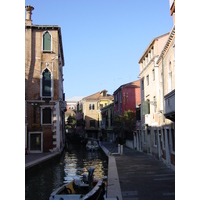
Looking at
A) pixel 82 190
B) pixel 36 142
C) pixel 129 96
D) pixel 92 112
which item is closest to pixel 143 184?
pixel 82 190

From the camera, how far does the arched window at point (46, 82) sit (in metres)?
26.3

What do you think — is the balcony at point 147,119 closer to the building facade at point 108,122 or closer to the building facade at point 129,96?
the building facade at point 129,96

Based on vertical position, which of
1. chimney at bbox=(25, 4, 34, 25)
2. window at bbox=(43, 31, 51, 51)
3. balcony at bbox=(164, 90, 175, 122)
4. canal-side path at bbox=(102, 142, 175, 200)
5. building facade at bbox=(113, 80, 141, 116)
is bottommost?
canal-side path at bbox=(102, 142, 175, 200)

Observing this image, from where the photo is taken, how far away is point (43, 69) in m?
26.4

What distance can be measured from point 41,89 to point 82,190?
54.7 feet

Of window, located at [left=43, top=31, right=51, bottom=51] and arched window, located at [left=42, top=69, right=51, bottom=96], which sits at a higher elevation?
window, located at [left=43, top=31, right=51, bottom=51]

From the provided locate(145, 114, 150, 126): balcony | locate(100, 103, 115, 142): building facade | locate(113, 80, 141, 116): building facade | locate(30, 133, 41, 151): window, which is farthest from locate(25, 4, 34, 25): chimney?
locate(100, 103, 115, 142): building facade

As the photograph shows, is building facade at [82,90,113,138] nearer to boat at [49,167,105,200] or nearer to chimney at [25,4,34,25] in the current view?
chimney at [25,4,34,25]

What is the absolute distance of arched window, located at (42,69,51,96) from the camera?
86.3 ft

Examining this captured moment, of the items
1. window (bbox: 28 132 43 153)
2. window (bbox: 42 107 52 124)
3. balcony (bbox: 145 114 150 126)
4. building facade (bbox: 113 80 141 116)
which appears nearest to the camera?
balcony (bbox: 145 114 150 126)

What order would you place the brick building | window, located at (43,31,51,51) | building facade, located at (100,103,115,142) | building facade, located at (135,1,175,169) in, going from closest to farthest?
building facade, located at (135,1,175,169) → the brick building → window, located at (43,31,51,51) → building facade, located at (100,103,115,142)
